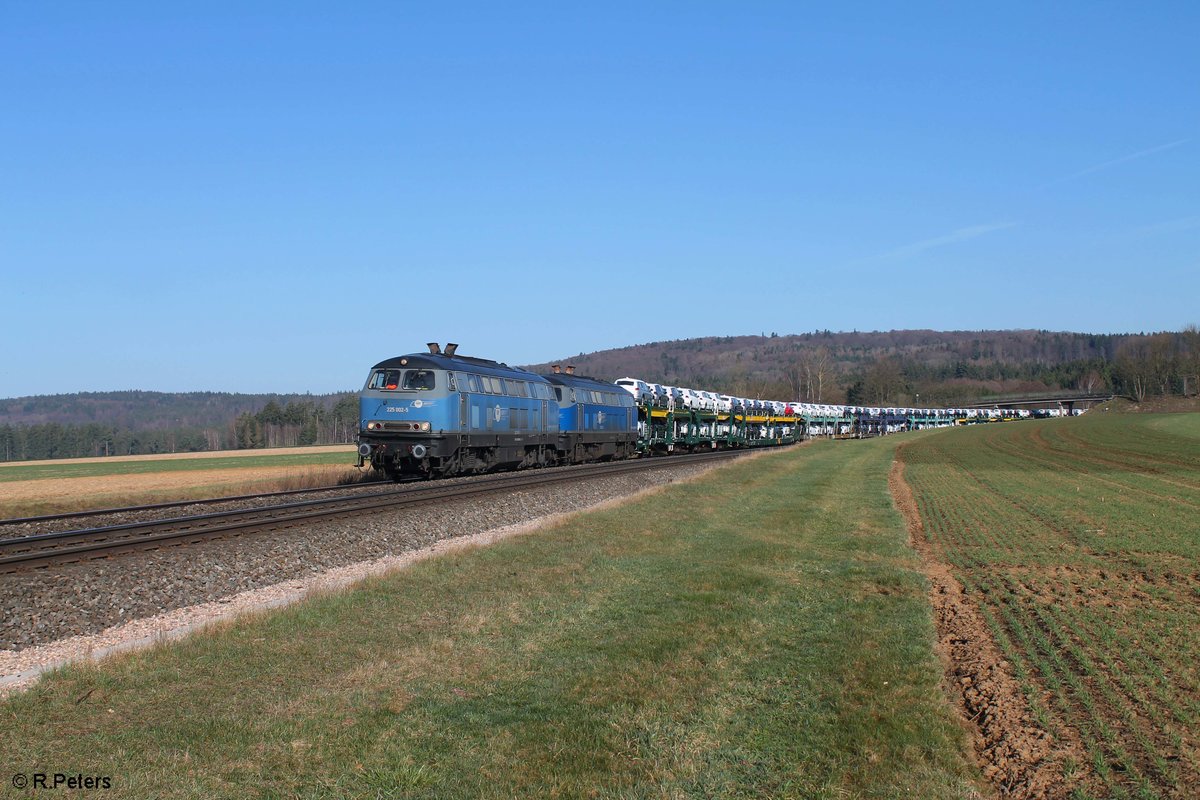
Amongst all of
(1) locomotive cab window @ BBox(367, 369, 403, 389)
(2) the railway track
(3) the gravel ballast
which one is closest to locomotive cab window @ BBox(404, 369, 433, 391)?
(1) locomotive cab window @ BBox(367, 369, 403, 389)

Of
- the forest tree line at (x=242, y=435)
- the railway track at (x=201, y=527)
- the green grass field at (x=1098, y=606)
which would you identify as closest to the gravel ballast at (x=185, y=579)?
the railway track at (x=201, y=527)

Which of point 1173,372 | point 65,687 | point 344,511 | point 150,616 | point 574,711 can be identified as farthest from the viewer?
point 1173,372

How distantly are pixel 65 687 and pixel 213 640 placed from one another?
177 cm

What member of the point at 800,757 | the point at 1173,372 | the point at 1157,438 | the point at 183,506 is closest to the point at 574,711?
the point at 800,757

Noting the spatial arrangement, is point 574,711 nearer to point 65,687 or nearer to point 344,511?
point 65,687

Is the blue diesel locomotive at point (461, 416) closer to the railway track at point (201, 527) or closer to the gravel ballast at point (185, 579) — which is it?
the railway track at point (201, 527)

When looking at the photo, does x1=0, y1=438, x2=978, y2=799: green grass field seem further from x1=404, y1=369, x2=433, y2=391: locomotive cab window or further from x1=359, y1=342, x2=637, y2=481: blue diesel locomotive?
x1=404, y1=369, x2=433, y2=391: locomotive cab window

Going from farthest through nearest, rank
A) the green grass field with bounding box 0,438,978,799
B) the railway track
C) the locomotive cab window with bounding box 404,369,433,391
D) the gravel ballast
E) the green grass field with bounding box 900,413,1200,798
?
the locomotive cab window with bounding box 404,369,433,391
the railway track
the gravel ballast
the green grass field with bounding box 900,413,1200,798
the green grass field with bounding box 0,438,978,799

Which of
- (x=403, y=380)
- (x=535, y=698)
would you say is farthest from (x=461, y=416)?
(x=535, y=698)

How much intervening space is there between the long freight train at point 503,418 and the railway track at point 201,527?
1.90 m

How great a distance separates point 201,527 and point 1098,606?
16381 millimetres

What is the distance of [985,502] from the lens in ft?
85.9

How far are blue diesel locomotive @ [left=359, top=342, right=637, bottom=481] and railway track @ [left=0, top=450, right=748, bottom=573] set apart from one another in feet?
5.96

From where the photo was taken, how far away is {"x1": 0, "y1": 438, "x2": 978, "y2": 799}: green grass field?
5.90m
